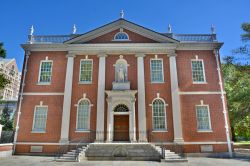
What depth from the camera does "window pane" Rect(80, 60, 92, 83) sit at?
17.2 m

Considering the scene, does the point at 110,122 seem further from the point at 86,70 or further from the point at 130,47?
the point at 130,47

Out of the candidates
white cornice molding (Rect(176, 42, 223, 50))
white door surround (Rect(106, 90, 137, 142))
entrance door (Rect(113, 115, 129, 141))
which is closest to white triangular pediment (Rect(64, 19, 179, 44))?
white cornice molding (Rect(176, 42, 223, 50))

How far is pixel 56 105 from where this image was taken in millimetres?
16422

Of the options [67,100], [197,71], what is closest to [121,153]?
[67,100]

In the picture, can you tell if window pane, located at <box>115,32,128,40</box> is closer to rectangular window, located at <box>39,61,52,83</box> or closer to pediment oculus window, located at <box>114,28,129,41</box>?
pediment oculus window, located at <box>114,28,129,41</box>

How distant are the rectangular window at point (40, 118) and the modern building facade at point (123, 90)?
3.2 inches

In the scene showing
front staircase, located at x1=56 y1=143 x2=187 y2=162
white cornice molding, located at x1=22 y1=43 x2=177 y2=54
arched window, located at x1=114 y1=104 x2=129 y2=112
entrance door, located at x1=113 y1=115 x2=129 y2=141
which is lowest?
front staircase, located at x1=56 y1=143 x2=187 y2=162

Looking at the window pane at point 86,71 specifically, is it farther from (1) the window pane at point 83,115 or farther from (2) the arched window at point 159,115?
(2) the arched window at point 159,115

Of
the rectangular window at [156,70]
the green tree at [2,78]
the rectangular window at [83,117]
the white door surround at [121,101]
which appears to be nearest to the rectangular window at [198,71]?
the rectangular window at [156,70]

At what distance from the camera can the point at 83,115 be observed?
53.1 ft

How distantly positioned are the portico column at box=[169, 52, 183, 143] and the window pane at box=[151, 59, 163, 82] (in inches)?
36.9

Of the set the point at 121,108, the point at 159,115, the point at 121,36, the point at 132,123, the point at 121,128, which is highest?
the point at 121,36

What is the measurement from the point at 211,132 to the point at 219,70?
17.8 ft

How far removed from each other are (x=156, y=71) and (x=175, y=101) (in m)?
3.09
